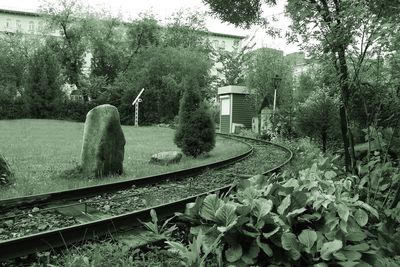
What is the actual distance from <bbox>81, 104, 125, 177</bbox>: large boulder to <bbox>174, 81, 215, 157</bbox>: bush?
387 centimetres

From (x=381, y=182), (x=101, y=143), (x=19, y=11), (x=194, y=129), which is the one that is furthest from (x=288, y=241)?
(x=19, y=11)

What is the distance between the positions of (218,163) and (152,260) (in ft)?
21.6

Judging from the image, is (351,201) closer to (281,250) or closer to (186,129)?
(281,250)

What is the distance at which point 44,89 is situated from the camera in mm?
34688

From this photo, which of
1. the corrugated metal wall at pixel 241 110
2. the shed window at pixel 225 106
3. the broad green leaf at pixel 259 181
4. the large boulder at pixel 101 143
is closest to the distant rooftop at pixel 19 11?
the shed window at pixel 225 106

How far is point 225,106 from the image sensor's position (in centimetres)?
2750

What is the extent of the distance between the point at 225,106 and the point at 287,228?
81.8ft

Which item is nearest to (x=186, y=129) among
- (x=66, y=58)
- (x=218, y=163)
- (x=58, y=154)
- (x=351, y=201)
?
(x=218, y=163)

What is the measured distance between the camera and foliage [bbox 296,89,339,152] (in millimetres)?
13086

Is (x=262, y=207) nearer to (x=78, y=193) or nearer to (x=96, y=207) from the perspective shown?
(x=96, y=207)

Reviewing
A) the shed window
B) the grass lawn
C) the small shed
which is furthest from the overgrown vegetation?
the shed window

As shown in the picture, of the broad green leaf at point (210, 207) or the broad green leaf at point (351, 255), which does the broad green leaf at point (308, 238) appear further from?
the broad green leaf at point (210, 207)

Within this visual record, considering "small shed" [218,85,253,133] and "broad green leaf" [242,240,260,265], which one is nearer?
"broad green leaf" [242,240,260,265]

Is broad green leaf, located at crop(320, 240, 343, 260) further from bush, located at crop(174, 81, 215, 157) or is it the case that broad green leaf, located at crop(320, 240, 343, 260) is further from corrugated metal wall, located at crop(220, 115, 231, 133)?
corrugated metal wall, located at crop(220, 115, 231, 133)
